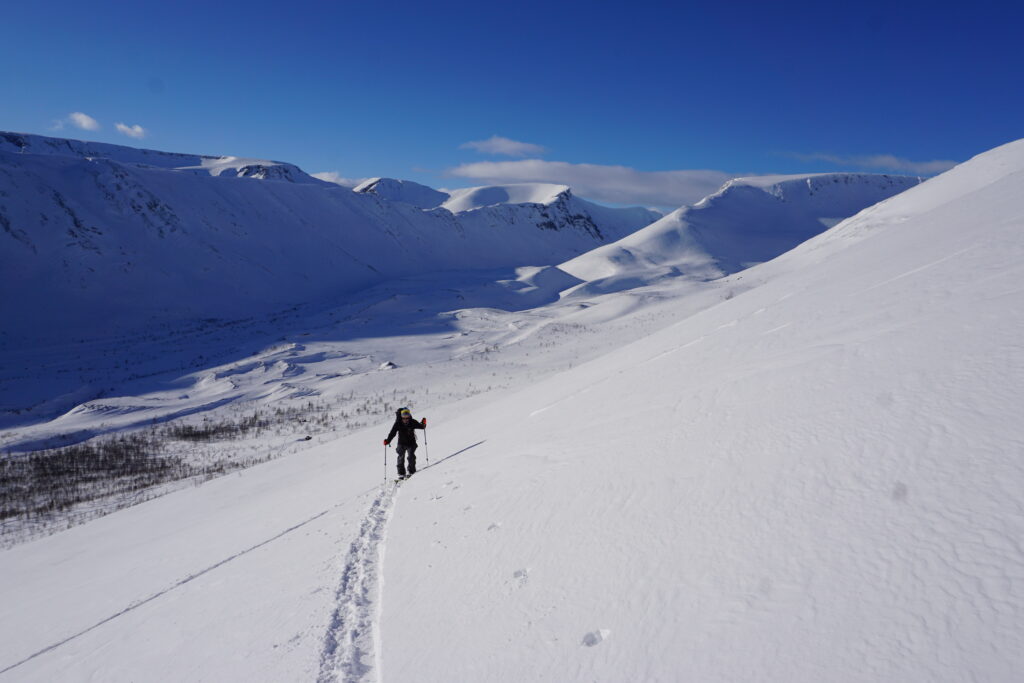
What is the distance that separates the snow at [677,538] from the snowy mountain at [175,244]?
137 ft

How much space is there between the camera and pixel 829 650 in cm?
234

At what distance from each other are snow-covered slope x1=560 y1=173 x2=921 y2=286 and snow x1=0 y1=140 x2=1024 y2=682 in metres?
52.1

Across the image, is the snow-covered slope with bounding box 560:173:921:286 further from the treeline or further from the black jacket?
the black jacket

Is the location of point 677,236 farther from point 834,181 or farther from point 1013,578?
point 1013,578

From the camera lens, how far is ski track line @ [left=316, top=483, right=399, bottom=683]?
148 inches

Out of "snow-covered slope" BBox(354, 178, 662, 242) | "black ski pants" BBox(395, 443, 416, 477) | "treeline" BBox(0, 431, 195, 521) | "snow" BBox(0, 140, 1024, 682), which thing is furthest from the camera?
"snow-covered slope" BBox(354, 178, 662, 242)

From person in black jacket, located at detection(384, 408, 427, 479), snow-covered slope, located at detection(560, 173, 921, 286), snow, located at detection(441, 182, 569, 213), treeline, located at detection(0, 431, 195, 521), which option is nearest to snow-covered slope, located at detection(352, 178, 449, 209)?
snow, located at detection(441, 182, 569, 213)

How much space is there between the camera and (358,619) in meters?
4.41

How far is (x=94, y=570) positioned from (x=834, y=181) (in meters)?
127

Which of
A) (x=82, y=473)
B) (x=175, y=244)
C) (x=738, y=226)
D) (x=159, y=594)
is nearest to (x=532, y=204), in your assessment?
(x=738, y=226)

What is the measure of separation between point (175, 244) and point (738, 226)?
75.3 meters

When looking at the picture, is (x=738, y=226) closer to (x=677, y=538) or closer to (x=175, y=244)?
(x=175, y=244)

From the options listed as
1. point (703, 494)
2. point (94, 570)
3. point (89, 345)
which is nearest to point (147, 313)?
point (89, 345)

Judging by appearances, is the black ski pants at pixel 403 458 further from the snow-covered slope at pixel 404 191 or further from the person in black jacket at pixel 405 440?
the snow-covered slope at pixel 404 191
